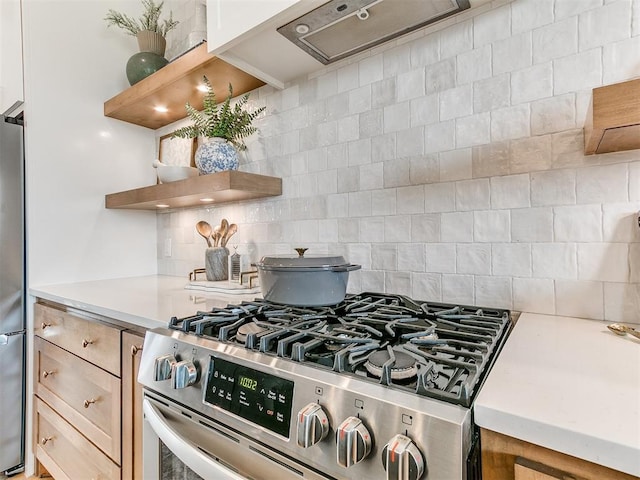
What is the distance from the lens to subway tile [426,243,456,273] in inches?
42.8

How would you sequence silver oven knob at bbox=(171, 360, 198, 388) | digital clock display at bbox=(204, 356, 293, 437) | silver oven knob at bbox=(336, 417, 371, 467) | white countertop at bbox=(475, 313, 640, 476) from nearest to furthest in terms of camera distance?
white countertop at bbox=(475, 313, 640, 476)
silver oven knob at bbox=(336, 417, 371, 467)
digital clock display at bbox=(204, 356, 293, 437)
silver oven knob at bbox=(171, 360, 198, 388)

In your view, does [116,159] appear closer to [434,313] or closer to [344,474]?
[434,313]

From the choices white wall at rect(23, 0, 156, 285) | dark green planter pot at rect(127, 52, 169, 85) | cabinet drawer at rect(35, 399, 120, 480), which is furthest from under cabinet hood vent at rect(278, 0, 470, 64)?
cabinet drawer at rect(35, 399, 120, 480)

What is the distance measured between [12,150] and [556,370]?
7.59 feet

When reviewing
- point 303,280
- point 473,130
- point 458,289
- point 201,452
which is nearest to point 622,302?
point 458,289

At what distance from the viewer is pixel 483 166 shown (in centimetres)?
103

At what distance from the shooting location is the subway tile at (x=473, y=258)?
103cm

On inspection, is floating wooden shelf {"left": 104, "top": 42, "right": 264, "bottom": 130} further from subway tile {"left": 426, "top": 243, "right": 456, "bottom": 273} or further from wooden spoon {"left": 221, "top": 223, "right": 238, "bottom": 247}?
subway tile {"left": 426, "top": 243, "right": 456, "bottom": 273}

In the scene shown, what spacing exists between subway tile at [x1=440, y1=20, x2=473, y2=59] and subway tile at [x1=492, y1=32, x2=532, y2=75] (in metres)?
0.09

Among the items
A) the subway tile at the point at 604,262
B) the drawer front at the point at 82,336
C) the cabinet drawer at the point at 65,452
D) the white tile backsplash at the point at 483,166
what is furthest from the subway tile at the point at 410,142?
the cabinet drawer at the point at 65,452

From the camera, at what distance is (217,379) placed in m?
0.70

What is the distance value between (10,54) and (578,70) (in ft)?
8.48

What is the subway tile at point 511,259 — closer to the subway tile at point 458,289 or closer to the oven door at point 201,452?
the subway tile at point 458,289

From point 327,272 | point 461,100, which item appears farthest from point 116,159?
point 461,100
